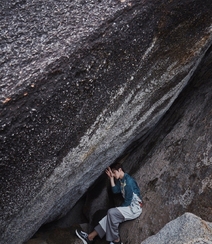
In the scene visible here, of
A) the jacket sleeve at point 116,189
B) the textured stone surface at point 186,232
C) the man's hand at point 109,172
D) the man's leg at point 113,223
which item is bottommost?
the man's leg at point 113,223

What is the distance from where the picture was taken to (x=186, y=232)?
3127mm

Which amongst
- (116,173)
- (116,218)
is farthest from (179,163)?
(116,218)

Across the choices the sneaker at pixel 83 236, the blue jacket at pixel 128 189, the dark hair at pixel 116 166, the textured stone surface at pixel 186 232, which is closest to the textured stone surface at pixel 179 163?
the blue jacket at pixel 128 189

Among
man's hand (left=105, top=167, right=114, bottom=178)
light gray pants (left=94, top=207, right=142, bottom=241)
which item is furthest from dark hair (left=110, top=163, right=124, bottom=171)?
light gray pants (left=94, top=207, right=142, bottom=241)

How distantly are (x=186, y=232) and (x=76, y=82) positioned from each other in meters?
1.81

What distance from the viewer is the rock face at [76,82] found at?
9.17 feet

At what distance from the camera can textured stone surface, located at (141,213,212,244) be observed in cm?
296

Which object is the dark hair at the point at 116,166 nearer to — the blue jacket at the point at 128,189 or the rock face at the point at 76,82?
the blue jacket at the point at 128,189

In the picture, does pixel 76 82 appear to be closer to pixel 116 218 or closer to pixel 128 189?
pixel 128 189

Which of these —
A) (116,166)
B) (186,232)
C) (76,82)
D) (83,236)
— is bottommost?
(83,236)

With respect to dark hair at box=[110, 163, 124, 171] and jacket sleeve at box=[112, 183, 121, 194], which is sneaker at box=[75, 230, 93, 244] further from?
dark hair at box=[110, 163, 124, 171]

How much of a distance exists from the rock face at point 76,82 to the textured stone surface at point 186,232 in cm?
101

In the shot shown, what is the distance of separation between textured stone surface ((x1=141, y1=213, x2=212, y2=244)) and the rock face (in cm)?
101

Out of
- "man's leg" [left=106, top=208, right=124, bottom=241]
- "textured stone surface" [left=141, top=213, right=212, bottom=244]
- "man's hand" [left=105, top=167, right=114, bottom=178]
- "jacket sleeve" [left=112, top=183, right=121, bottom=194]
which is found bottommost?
"man's leg" [left=106, top=208, right=124, bottom=241]
